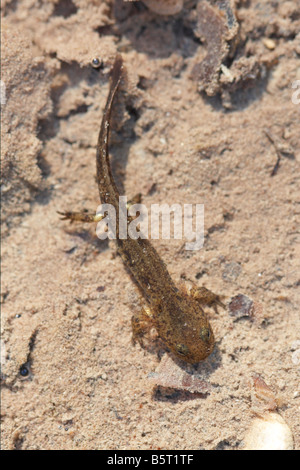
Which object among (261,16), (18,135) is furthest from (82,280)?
(261,16)

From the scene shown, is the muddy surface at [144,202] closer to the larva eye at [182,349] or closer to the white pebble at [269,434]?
the white pebble at [269,434]

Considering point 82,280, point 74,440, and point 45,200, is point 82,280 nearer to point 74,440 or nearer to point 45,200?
point 45,200

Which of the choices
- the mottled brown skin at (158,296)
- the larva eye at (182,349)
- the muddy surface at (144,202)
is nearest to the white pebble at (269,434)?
the muddy surface at (144,202)

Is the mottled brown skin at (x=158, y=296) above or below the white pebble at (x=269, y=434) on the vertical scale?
above

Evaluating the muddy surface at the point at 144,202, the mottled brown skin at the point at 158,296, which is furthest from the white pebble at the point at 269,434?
the mottled brown skin at the point at 158,296

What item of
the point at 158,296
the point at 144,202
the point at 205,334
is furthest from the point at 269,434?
the point at 144,202

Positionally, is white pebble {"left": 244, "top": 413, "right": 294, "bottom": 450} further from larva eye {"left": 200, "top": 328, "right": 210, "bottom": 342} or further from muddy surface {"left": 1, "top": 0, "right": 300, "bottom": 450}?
larva eye {"left": 200, "top": 328, "right": 210, "bottom": 342}

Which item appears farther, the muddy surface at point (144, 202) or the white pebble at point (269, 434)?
the muddy surface at point (144, 202)
